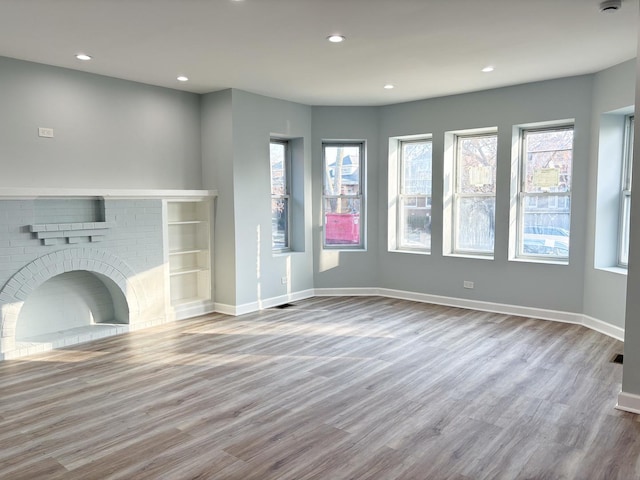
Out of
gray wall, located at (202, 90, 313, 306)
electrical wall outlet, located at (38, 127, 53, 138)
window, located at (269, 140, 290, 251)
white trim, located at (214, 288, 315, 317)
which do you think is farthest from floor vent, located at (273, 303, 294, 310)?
electrical wall outlet, located at (38, 127, 53, 138)

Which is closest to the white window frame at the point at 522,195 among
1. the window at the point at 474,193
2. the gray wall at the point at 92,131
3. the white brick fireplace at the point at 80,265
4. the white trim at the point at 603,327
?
the window at the point at 474,193

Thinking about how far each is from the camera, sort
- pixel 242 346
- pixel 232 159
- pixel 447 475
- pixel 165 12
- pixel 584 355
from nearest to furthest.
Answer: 1. pixel 447 475
2. pixel 165 12
3. pixel 584 355
4. pixel 242 346
5. pixel 232 159

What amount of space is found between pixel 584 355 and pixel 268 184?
4.00 metres

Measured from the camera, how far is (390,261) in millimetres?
6941

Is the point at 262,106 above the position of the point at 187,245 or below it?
above

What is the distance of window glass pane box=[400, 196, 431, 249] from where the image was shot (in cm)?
670

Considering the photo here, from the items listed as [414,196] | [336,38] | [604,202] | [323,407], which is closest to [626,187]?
[604,202]

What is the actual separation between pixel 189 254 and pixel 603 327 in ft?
15.8

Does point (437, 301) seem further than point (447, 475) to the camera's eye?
Yes

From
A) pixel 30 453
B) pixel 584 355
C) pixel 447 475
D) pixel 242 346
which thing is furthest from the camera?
pixel 242 346

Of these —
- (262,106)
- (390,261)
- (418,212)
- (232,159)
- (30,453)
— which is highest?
(262,106)

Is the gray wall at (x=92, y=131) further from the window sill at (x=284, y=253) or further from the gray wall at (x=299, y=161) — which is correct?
the window sill at (x=284, y=253)

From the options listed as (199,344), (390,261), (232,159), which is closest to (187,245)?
(232,159)

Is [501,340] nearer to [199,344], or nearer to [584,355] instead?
[584,355]
